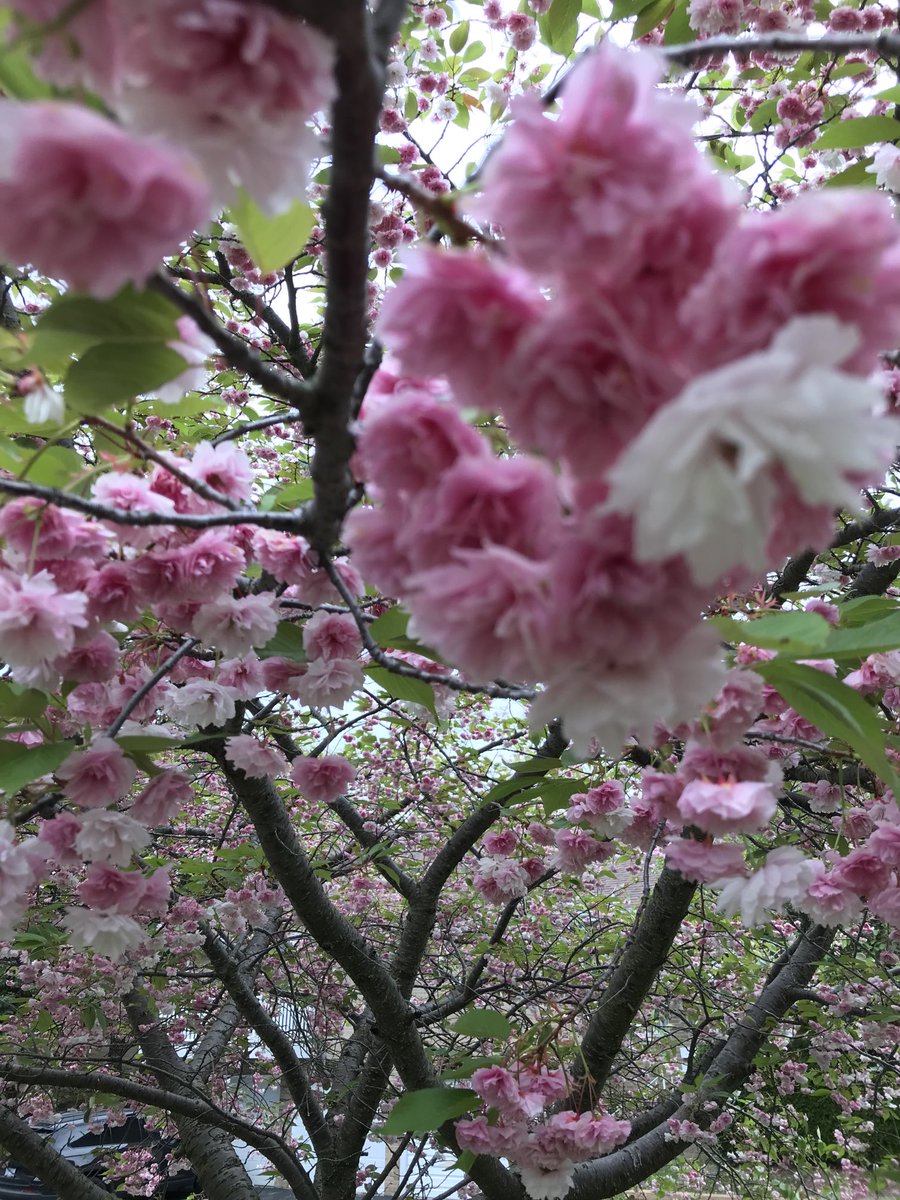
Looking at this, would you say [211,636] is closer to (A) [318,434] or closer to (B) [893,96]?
(A) [318,434]

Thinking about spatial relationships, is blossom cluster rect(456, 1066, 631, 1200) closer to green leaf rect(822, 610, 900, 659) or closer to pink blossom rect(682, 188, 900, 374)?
green leaf rect(822, 610, 900, 659)

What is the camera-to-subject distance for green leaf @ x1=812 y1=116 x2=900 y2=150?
152 centimetres

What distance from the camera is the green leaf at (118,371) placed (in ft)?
2.61

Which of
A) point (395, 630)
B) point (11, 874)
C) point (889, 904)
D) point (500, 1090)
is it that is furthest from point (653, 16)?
point (500, 1090)

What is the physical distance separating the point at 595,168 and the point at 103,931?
5.05ft

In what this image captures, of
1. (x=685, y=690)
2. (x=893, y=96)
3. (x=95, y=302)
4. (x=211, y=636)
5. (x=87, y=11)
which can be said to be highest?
(x=893, y=96)

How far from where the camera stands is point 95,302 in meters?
0.73

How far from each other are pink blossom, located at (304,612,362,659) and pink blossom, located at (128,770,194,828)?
0.41 m

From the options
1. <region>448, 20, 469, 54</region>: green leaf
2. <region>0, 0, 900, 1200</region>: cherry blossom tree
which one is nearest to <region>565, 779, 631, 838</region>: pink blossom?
<region>0, 0, 900, 1200</region>: cherry blossom tree

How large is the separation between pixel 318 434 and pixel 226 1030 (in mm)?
4056

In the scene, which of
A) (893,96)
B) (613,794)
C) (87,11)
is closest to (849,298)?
(87,11)

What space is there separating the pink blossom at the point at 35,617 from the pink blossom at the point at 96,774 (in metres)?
0.25

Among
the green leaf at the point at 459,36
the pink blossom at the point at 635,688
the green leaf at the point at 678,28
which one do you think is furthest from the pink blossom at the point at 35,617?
the green leaf at the point at 459,36

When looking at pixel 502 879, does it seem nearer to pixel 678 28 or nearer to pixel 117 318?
pixel 117 318
